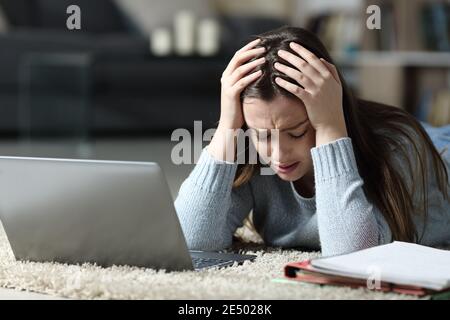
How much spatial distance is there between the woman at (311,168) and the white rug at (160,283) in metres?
0.13

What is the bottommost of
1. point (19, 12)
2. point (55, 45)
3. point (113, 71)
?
point (113, 71)

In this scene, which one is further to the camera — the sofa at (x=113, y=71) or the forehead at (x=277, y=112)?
the sofa at (x=113, y=71)

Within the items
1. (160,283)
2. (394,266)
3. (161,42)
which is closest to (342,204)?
(394,266)

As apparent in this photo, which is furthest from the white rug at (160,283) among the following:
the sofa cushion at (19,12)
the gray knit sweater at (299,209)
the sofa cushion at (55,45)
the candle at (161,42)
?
the sofa cushion at (19,12)

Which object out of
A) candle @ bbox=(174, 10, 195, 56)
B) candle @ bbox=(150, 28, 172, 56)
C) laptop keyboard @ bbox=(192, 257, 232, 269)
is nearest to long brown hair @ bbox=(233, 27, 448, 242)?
laptop keyboard @ bbox=(192, 257, 232, 269)

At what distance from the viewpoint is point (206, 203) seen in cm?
144

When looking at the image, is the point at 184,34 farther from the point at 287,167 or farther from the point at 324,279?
the point at 324,279

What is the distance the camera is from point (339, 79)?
1.37 meters

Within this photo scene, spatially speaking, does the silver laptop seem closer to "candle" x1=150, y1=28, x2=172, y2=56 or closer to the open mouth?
the open mouth

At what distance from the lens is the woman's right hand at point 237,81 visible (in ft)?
4.39

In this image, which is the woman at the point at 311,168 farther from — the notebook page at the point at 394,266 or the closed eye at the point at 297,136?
the notebook page at the point at 394,266

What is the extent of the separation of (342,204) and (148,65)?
2.86 meters

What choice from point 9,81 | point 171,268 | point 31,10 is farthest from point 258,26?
point 171,268

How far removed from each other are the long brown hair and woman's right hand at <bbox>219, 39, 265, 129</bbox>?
1cm
